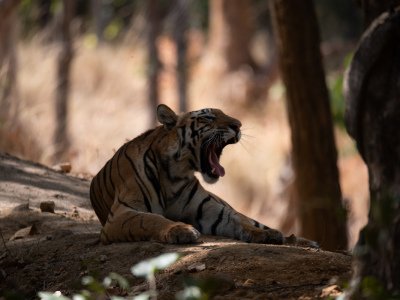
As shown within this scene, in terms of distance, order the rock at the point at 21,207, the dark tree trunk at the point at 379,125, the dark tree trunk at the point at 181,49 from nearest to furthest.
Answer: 1. the dark tree trunk at the point at 379,125
2. the rock at the point at 21,207
3. the dark tree trunk at the point at 181,49

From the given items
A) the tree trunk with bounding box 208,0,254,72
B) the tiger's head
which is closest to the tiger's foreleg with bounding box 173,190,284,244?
the tiger's head

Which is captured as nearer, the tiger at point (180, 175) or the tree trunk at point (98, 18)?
the tiger at point (180, 175)

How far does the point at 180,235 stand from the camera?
538cm

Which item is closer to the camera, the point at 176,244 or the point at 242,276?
the point at 242,276

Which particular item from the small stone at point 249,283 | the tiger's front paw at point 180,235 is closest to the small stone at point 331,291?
the small stone at point 249,283

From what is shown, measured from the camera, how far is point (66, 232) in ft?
20.1

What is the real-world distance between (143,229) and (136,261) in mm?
421

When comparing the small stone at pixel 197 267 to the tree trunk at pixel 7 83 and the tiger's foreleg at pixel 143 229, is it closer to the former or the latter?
the tiger's foreleg at pixel 143 229

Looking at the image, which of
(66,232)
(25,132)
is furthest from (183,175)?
(25,132)

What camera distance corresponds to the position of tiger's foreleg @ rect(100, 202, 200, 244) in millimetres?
5387

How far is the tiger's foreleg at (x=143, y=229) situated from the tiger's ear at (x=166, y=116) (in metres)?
0.65

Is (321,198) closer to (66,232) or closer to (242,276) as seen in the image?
(66,232)

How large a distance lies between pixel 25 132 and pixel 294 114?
170 inches

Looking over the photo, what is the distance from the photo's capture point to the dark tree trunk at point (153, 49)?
15.9m
